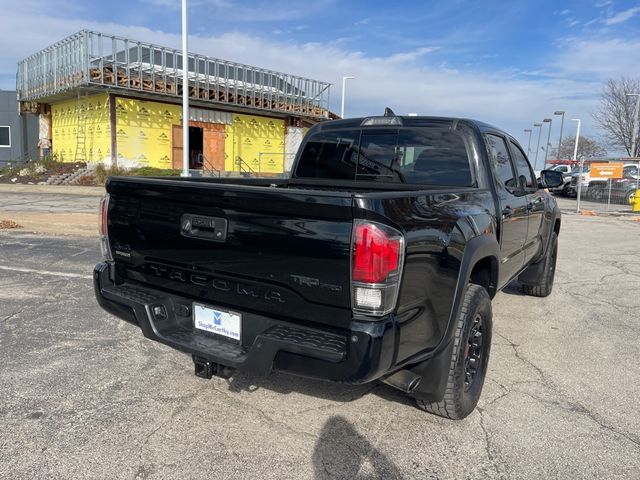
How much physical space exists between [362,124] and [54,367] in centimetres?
316

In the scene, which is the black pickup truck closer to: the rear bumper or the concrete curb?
the rear bumper

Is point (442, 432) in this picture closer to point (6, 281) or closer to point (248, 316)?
point (248, 316)

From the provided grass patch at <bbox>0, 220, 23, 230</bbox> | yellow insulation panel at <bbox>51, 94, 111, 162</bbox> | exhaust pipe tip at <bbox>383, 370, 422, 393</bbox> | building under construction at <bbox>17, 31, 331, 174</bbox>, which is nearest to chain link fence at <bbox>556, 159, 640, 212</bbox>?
building under construction at <bbox>17, 31, 331, 174</bbox>

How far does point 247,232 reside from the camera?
8.75 feet

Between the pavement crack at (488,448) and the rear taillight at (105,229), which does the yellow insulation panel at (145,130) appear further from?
the pavement crack at (488,448)

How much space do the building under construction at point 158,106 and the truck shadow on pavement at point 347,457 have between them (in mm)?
22173

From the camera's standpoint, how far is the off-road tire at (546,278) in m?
6.27

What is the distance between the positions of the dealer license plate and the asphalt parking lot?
2.15 feet

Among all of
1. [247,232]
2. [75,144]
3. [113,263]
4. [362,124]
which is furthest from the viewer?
[75,144]

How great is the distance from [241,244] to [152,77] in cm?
2289

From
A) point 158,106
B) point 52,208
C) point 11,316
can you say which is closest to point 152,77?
point 158,106

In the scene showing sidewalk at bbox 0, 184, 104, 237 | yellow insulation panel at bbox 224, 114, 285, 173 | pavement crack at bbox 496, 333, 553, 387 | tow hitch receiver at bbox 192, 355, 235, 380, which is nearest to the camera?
tow hitch receiver at bbox 192, 355, 235, 380

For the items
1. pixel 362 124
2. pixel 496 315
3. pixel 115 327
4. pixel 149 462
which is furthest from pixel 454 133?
pixel 115 327

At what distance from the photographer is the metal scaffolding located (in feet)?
71.9
